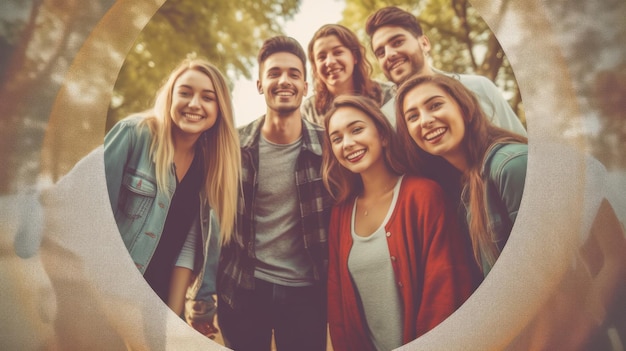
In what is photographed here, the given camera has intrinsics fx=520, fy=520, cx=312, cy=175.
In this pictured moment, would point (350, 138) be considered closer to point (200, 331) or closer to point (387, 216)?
point (387, 216)

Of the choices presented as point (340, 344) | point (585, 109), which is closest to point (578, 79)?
point (585, 109)

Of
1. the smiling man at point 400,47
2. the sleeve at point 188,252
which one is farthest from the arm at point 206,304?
the smiling man at point 400,47

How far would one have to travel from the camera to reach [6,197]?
3.71 metres

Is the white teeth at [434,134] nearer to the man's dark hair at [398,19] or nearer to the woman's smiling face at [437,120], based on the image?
the woman's smiling face at [437,120]

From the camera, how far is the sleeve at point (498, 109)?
3.28m

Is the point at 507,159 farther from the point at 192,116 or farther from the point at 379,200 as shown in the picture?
the point at 192,116

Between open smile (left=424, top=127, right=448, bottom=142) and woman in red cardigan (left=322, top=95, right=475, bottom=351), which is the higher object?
open smile (left=424, top=127, right=448, bottom=142)

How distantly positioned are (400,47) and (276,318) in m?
1.99

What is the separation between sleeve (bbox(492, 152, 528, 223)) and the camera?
10.6 ft

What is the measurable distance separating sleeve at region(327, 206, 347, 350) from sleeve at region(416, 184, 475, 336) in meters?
0.53

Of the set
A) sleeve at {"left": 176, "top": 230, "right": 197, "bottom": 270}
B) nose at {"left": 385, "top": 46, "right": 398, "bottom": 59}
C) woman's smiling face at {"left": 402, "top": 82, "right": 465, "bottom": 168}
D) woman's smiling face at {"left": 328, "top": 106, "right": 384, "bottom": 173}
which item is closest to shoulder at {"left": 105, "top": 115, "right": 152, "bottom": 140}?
sleeve at {"left": 176, "top": 230, "right": 197, "bottom": 270}

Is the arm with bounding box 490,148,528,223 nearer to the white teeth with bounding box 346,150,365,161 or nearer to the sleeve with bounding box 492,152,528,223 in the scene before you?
the sleeve with bounding box 492,152,528,223

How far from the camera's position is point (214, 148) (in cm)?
365

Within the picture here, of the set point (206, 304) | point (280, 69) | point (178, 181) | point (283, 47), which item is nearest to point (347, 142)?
point (280, 69)
